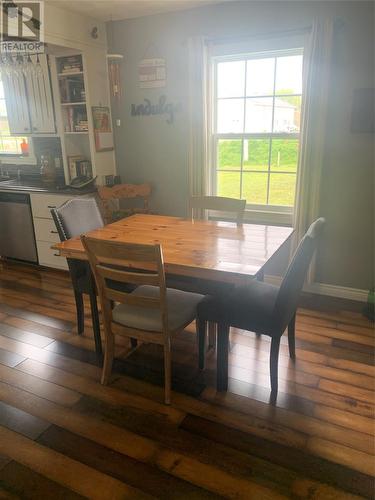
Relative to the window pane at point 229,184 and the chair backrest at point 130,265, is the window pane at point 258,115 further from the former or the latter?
the chair backrest at point 130,265

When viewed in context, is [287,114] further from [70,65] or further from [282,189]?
[70,65]

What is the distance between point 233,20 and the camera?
3072mm

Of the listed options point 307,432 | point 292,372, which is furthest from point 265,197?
point 307,432

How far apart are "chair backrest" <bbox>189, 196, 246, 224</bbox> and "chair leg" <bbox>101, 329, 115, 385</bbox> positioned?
1225 millimetres

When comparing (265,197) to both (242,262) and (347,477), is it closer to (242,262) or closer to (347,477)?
(242,262)

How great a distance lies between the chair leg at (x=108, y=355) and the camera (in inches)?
81.0

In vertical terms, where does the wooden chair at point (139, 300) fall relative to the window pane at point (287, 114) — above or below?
below

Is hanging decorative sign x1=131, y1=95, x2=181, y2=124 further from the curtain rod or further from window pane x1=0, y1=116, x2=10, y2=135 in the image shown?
Result: window pane x1=0, y1=116, x2=10, y2=135

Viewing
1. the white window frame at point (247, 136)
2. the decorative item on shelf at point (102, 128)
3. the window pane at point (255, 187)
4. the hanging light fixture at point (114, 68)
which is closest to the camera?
the white window frame at point (247, 136)

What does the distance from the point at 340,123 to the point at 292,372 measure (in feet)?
6.38

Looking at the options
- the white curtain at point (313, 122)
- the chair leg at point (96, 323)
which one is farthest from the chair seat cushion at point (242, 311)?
the white curtain at point (313, 122)

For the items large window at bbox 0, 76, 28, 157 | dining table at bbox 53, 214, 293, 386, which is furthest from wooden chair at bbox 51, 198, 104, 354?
large window at bbox 0, 76, 28, 157

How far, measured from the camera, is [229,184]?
356 cm

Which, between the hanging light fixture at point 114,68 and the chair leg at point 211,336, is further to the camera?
the hanging light fixture at point 114,68
